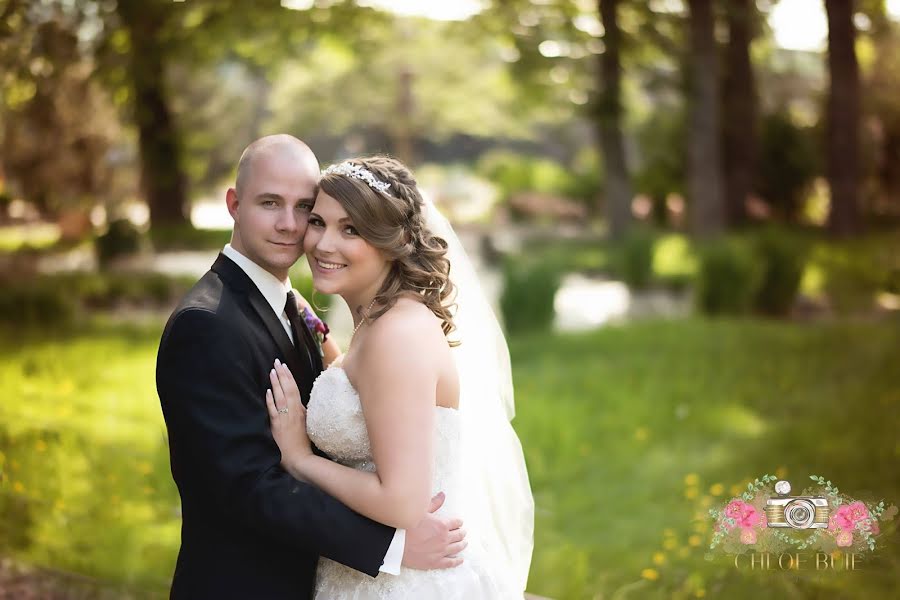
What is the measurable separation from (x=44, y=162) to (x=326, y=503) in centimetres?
2642

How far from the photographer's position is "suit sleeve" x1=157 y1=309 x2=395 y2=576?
8.20 feet

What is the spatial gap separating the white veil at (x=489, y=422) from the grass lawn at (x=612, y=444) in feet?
4.05

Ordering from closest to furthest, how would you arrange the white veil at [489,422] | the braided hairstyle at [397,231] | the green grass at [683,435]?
the braided hairstyle at [397,231], the white veil at [489,422], the green grass at [683,435]

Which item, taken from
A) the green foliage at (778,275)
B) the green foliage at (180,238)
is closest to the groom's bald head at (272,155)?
the green foliage at (778,275)

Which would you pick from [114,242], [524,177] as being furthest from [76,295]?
[524,177]

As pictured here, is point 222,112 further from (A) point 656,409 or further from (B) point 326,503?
(B) point 326,503

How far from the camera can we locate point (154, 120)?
20047mm

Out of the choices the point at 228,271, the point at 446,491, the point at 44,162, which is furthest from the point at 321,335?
the point at 44,162

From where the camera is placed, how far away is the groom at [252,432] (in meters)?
2.51

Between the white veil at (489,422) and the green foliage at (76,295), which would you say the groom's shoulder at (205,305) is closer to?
the white veil at (489,422)

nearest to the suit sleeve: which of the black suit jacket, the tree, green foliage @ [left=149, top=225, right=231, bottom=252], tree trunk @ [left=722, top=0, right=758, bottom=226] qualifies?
the black suit jacket

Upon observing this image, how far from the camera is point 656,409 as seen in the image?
8406mm

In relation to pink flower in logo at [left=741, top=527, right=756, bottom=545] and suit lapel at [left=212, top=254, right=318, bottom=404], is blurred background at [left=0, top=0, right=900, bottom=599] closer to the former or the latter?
pink flower in logo at [left=741, top=527, right=756, bottom=545]

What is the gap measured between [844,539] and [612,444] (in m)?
3.35
